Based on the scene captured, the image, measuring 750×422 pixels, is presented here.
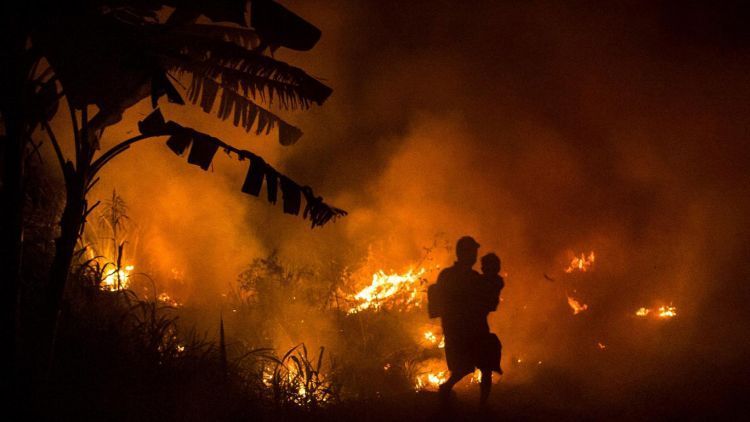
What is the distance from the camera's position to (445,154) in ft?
39.9

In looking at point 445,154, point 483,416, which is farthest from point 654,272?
point 483,416

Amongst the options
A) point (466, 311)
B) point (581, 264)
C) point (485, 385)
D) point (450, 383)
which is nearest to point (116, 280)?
point (450, 383)

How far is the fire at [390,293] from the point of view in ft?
28.9

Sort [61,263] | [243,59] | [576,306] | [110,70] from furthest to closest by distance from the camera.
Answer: [576,306]
[243,59]
[110,70]
[61,263]

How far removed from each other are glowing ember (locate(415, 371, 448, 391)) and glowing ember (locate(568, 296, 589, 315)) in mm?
3976

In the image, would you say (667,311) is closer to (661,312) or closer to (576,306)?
(661,312)

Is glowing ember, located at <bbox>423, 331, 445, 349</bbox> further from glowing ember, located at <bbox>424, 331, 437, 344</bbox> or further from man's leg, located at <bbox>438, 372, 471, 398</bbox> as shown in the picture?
man's leg, located at <bbox>438, 372, 471, 398</bbox>

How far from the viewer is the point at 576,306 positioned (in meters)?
10.5

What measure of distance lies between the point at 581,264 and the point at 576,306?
0.90 m

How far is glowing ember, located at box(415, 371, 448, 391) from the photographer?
7.56 m

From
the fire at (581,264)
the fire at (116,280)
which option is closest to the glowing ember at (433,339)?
the fire at (581,264)

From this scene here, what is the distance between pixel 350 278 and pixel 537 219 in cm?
464

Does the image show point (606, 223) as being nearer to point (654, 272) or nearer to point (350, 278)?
point (654, 272)

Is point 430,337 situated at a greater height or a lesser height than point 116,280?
lesser
